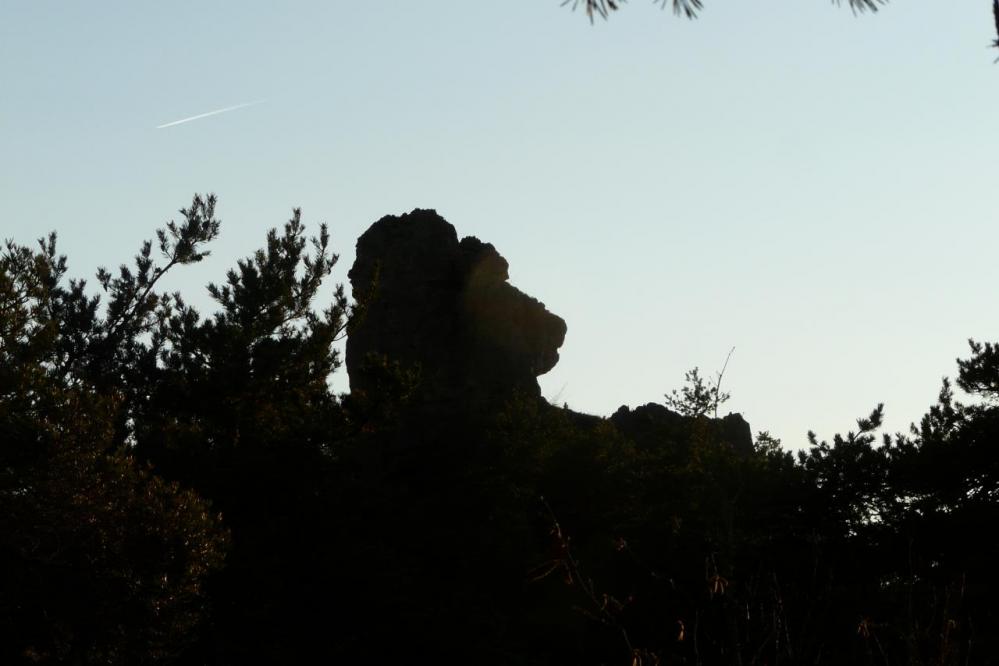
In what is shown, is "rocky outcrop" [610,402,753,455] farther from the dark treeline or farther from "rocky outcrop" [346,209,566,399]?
"rocky outcrop" [346,209,566,399]

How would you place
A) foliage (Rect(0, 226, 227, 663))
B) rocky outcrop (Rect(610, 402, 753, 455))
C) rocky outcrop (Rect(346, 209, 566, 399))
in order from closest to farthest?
foliage (Rect(0, 226, 227, 663)) → rocky outcrop (Rect(610, 402, 753, 455)) → rocky outcrop (Rect(346, 209, 566, 399))

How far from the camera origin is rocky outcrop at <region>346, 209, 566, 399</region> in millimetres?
36344

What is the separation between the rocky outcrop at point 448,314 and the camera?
3634cm

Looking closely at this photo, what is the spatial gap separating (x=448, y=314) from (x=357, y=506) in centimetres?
1254

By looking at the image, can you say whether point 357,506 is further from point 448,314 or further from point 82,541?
point 448,314

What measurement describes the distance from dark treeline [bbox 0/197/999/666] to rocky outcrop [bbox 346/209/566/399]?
16.0 ft

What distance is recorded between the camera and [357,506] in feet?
83.5

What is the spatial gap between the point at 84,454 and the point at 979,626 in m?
13.8

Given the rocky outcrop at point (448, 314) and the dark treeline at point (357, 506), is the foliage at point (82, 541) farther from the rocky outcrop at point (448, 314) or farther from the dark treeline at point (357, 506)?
the rocky outcrop at point (448, 314)

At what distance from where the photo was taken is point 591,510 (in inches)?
1051

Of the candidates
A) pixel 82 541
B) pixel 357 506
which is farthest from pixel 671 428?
pixel 82 541

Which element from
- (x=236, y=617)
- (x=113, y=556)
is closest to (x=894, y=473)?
(x=236, y=617)

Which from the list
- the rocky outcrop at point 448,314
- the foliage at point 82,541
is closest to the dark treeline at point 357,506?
the foliage at point 82,541

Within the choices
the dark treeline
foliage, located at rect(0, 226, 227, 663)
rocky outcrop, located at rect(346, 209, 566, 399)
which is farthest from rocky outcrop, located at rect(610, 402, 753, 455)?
foliage, located at rect(0, 226, 227, 663)
